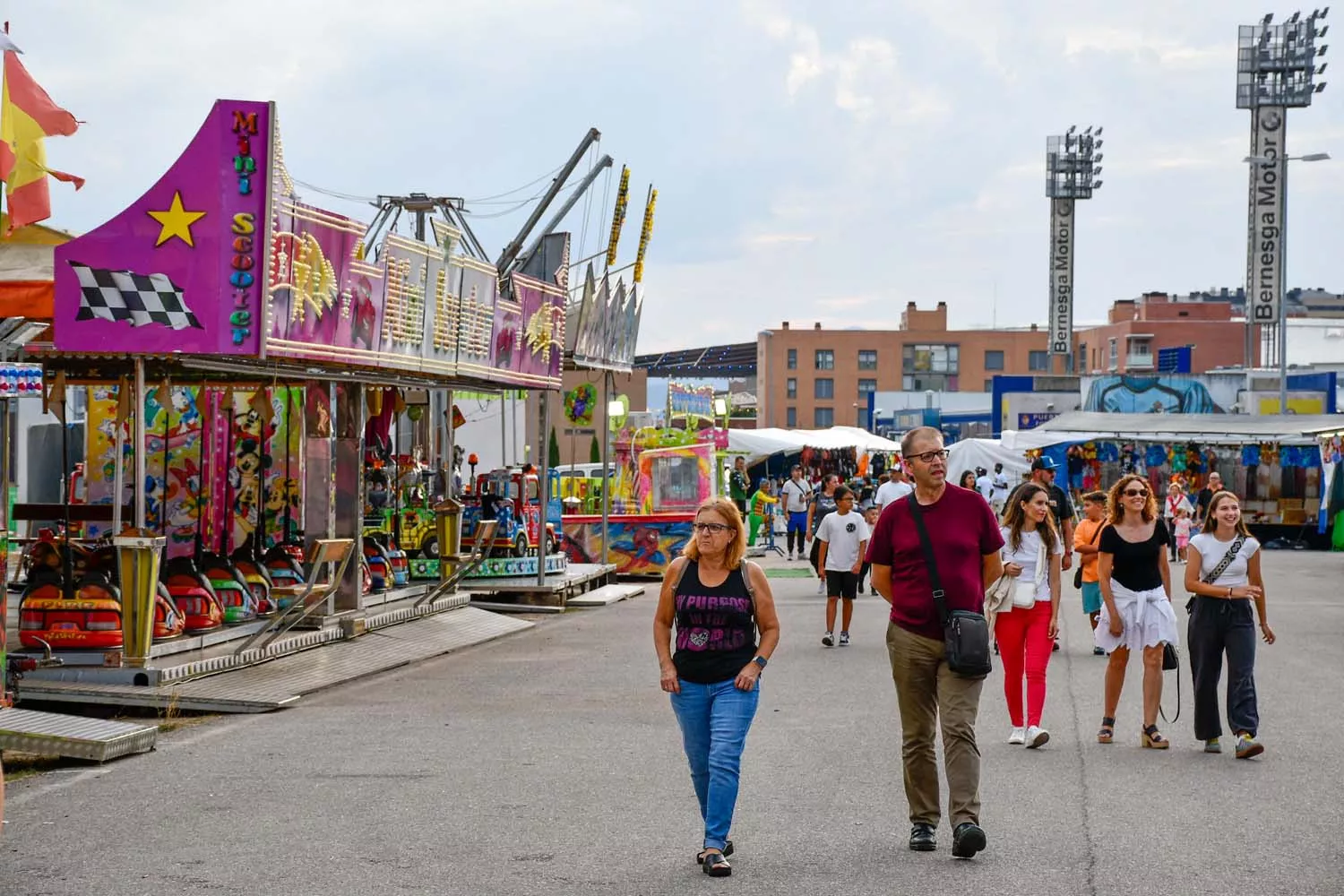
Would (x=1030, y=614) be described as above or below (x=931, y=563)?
below

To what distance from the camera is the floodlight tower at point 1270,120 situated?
5206cm

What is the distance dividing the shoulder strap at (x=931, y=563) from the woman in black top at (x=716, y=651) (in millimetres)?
770

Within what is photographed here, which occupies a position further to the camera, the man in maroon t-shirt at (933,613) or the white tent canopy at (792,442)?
the white tent canopy at (792,442)

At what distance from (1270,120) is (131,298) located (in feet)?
165

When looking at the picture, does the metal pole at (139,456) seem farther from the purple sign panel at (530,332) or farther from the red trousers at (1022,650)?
the red trousers at (1022,650)

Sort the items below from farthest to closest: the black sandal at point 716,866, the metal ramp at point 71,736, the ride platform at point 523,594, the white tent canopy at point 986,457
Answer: the white tent canopy at point 986,457 → the ride platform at point 523,594 → the metal ramp at point 71,736 → the black sandal at point 716,866

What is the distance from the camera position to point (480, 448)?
148 ft

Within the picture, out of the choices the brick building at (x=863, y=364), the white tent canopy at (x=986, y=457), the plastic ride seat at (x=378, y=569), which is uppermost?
the brick building at (x=863, y=364)

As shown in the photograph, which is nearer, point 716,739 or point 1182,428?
point 716,739

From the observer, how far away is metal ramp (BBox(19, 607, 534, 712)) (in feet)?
39.4

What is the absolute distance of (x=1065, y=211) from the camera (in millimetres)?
81062

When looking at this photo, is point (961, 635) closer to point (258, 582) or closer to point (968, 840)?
point (968, 840)

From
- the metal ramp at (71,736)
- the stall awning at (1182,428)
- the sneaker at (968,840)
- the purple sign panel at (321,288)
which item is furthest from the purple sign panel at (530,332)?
the stall awning at (1182,428)

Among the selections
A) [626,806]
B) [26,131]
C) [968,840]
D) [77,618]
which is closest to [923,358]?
[77,618]
